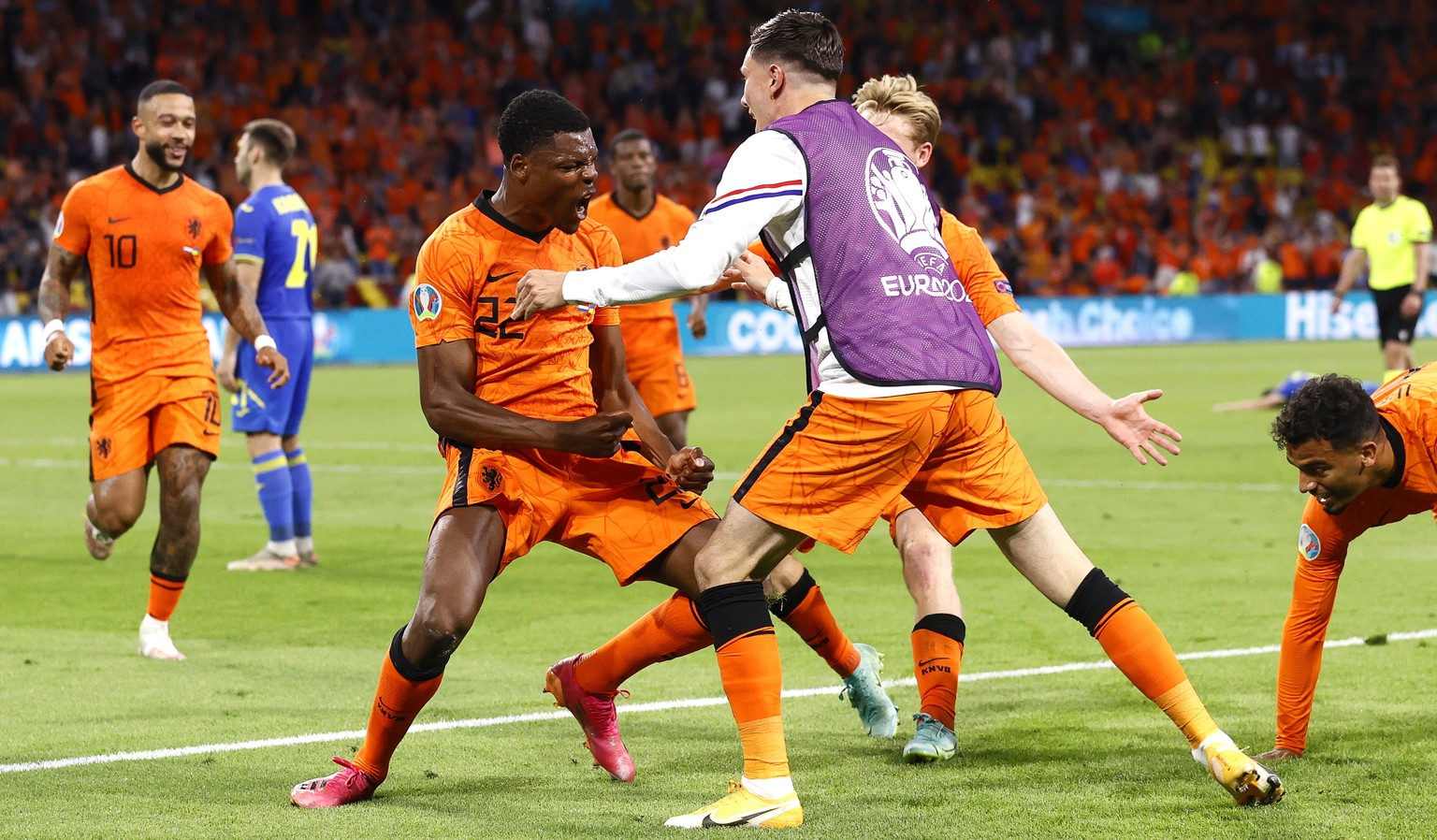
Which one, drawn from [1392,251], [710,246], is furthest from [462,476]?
[1392,251]

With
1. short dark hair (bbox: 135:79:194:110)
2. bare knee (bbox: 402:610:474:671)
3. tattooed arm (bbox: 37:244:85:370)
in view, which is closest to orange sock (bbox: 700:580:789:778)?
bare knee (bbox: 402:610:474:671)

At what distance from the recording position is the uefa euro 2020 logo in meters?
4.44

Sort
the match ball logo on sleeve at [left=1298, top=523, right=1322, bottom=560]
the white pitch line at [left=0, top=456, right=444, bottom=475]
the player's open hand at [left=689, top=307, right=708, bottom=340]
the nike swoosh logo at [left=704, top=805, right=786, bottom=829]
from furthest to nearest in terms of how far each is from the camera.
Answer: the white pitch line at [left=0, top=456, right=444, bottom=475] → the player's open hand at [left=689, top=307, right=708, bottom=340] → the match ball logo on sleeve at [left=1298, top=523, right=1322, bottom=560] → the nike swoosh logo at [left=704, top=805, right=786, bottom=829]

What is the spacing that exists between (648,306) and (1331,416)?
17.4ft

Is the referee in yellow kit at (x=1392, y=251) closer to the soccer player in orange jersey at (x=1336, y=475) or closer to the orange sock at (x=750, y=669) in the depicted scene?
the soccer player in orange jersey at (x=1336, y=475)

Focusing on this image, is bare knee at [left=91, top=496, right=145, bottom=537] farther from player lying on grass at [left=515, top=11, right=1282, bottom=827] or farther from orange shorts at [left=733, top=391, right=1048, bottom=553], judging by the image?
orange shorts at [left=733, top=391, right=1048, bottom=553]

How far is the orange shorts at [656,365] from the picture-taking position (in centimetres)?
950

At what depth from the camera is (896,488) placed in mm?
4531

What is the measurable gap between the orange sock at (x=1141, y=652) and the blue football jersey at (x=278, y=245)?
6106 mm

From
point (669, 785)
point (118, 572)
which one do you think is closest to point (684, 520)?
point (669, 785)

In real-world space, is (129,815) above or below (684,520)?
below

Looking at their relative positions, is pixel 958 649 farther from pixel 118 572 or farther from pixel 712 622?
pixel 118 572

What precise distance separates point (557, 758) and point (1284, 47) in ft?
128

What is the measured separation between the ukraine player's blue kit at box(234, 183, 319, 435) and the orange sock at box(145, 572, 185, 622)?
8.57 feet
